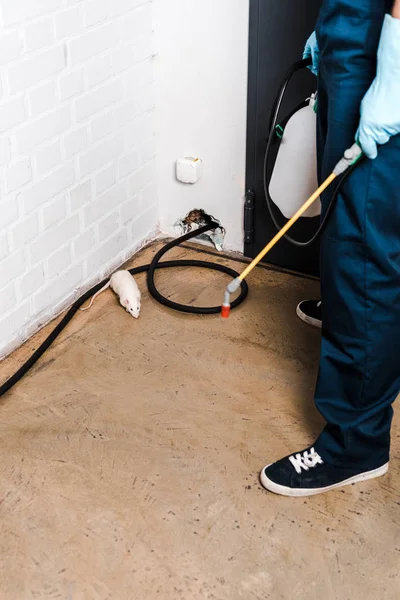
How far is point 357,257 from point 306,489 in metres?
0.56

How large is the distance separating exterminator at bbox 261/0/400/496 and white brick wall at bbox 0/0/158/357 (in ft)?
2.38

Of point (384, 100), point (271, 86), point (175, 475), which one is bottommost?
point (175, 475)

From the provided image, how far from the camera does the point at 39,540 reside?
5.16ft

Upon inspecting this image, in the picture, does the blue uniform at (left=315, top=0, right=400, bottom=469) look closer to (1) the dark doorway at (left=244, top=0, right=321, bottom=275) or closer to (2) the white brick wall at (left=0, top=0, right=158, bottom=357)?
(1) the dark doorway at (left=244, top=0, right=321, bottom=275)

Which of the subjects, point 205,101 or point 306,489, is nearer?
point 306,489

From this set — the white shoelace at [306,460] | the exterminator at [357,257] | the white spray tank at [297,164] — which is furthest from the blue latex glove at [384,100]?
the white shoelace at [306,460]

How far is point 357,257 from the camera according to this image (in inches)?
57.9

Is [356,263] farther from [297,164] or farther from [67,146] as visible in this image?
[67,146]

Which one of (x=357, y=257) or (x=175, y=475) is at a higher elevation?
(x=357, y=257)

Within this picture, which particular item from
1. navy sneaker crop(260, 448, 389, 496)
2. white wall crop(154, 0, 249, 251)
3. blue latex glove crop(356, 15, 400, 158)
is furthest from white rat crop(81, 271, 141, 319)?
blue latex glove crop(356, 15, 400, 158)

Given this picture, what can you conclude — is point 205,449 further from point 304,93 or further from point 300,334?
point 304,93

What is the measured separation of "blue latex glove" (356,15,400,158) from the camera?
128cm

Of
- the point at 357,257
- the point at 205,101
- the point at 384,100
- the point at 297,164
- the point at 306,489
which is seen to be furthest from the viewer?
the point at 205,101

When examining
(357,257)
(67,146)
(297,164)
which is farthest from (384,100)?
(67,146)
